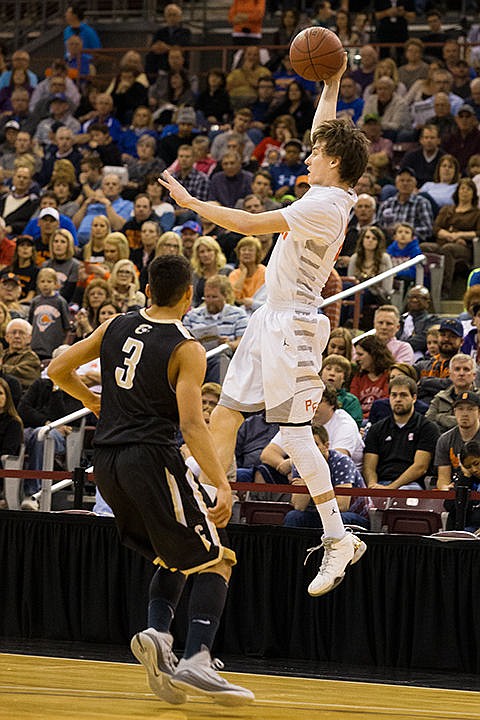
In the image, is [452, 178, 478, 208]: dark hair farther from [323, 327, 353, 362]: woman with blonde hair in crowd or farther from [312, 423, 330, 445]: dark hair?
[312, 423, 330, 445]: dark hair

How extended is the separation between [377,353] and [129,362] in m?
5.52

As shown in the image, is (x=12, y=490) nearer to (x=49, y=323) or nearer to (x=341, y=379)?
(x=341, y=379)

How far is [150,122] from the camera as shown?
57.7 feet

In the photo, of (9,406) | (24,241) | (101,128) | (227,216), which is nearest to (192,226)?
(24,241)

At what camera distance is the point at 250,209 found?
43.2 ft

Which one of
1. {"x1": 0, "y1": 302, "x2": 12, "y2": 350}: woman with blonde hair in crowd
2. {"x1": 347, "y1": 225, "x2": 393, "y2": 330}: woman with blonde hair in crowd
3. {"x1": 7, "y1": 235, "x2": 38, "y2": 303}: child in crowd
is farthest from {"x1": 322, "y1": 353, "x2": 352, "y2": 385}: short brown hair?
{"x1": 7, "y1": 235, "x2": 38, "y2": 303}: child in crowd

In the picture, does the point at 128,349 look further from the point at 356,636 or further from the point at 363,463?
the point at 363,463

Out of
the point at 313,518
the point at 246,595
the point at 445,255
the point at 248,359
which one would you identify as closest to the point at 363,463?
the point at 313,518

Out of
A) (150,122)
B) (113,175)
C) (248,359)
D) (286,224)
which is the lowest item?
(248,359)

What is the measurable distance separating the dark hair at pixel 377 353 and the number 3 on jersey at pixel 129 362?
5.46m

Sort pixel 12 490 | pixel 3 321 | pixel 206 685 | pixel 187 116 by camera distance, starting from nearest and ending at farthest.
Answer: pixel 206 685 → pixel 12 490 → pixel 3 321 → pixel 187 116

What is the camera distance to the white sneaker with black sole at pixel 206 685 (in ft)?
16.5


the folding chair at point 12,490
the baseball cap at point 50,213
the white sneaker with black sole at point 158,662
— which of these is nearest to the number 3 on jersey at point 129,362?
the white sneaker with black sole at point 158,662

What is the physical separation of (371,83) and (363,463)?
8.56 meters
